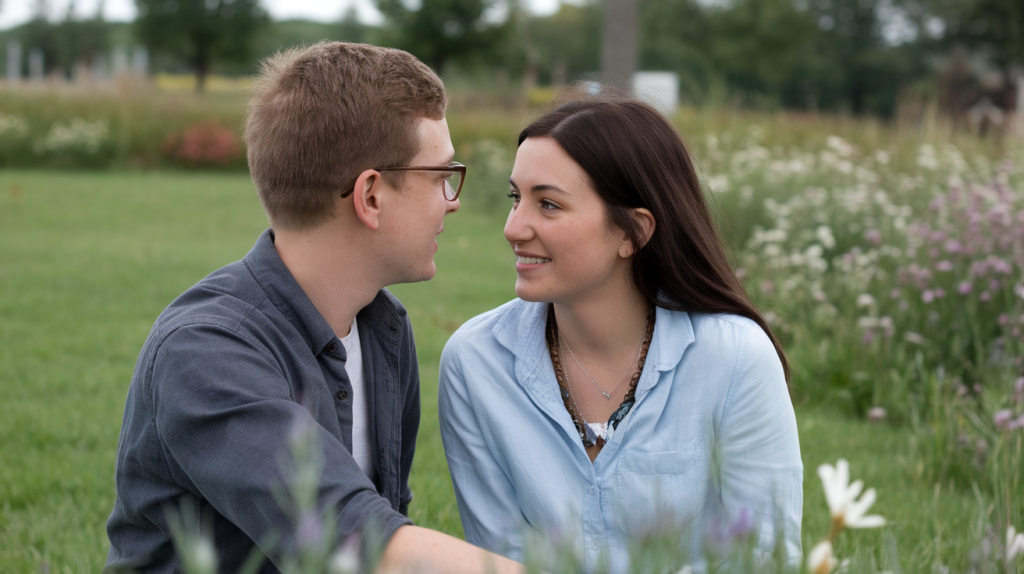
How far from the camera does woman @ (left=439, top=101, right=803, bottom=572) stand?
235 cm

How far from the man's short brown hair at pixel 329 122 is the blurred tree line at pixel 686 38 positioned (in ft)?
86.0

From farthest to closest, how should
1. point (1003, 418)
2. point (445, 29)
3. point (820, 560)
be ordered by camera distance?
1. point (445, 29)
2. point (1003, 418)
3. point (820, 560)

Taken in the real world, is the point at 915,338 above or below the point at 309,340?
below

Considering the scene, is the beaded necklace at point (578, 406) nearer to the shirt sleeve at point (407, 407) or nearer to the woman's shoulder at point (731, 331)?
the woman's shoulder at point (731, 331)

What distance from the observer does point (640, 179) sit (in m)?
2.46

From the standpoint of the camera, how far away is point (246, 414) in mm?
1663

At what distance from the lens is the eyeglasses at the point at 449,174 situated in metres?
2.33

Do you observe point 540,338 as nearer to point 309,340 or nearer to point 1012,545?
point 309,340

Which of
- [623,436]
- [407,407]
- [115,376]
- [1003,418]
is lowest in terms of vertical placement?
[115,376]

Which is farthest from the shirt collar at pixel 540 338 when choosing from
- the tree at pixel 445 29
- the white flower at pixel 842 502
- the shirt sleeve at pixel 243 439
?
the tree at pixel 445 29

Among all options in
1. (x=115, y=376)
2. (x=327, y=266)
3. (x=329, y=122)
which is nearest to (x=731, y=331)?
(x=327, y=266)

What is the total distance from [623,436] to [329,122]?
1.09m

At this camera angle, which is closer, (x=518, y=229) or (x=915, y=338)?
(x=518, y=229)

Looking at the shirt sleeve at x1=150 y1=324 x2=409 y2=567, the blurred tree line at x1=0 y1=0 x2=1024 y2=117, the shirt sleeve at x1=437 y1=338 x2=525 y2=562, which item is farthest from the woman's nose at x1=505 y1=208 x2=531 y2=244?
the blurred tree line at x1=0 y1=0 x2=1024 y2=117
